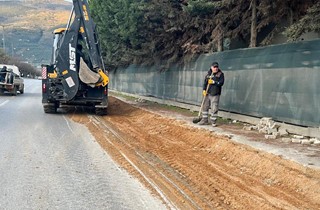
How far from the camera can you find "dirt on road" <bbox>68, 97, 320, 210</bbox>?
5.20 metres

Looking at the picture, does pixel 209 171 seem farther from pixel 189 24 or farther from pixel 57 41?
pixel 57 41

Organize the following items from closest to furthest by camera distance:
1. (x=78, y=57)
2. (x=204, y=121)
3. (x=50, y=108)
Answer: (x=204, y=121), (x=78, y=57), (x=50, y=108)

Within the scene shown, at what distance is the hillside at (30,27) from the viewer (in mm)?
117875

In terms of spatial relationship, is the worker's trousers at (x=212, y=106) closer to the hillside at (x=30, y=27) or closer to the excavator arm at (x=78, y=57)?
the excavator arm at (x=78, y=57)

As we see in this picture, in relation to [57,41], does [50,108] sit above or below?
below

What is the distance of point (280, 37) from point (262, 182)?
9603 millimetres

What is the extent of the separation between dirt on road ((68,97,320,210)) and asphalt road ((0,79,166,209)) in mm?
320

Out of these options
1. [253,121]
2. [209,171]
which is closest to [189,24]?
[253,121]

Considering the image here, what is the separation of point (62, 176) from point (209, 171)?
8.27 ft

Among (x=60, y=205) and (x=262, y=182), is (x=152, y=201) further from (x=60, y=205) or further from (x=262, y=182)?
(x=262, y=182)

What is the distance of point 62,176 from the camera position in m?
6.27

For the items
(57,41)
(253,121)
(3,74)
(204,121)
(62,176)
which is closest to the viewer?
→ (62,176)

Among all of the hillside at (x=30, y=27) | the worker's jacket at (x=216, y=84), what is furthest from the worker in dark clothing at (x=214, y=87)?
the hillside at (x=30, y=27)

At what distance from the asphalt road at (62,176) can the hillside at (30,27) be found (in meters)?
83.6
